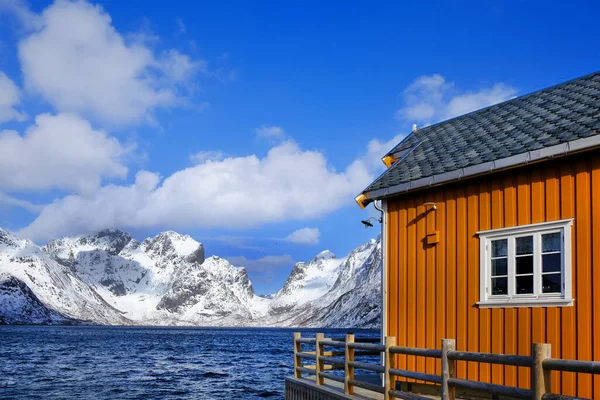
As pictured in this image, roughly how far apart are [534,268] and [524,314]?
786 mm

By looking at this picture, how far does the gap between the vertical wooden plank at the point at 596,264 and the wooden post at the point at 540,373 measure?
2.90 metres

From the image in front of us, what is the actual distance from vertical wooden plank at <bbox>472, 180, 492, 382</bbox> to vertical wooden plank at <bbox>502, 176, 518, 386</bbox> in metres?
0.35

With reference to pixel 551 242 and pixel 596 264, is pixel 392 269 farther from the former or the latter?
pixel 596 264

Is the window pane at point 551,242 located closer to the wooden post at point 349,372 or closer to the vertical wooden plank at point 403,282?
the vertical wooden plank at point 403,282

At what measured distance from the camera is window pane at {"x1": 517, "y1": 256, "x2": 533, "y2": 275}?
11375mm

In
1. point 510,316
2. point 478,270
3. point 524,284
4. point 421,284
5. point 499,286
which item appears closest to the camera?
point 524,284

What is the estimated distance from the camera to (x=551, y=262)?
11070 mm

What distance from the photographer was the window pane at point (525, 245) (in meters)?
11.4

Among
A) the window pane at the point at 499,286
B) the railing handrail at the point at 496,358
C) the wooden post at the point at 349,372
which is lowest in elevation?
the wooden post at the point at 349,372

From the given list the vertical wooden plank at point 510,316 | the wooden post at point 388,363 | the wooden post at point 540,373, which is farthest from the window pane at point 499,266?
the wooden post at point 540,373

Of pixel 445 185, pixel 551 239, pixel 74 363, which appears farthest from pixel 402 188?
pixel 74 363

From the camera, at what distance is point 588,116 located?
11.6 m

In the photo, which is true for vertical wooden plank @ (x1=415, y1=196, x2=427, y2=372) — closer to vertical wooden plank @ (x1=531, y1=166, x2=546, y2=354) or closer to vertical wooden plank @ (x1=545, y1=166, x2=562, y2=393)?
vertical wooden plank @ (x1=531, y1=166, x2=546, y2=354)

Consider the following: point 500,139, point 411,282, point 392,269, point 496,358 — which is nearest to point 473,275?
point 411,282
